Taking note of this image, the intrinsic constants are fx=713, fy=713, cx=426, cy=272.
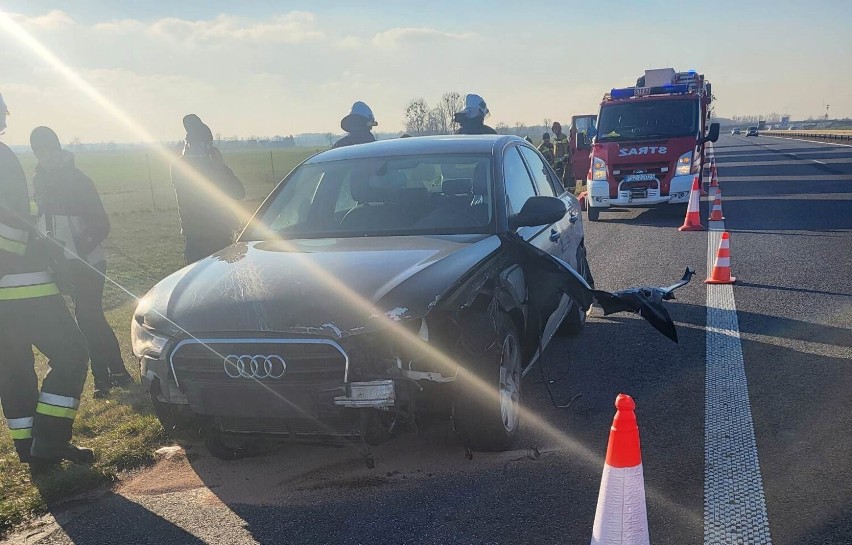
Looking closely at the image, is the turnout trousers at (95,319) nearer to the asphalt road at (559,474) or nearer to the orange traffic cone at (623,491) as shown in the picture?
the asphalt road at (559,474)

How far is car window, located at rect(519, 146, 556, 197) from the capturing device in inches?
223

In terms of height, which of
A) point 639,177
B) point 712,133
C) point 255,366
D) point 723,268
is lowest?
point 723,268

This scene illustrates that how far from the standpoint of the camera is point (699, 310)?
21.7 feet

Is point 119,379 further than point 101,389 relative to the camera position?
Yes

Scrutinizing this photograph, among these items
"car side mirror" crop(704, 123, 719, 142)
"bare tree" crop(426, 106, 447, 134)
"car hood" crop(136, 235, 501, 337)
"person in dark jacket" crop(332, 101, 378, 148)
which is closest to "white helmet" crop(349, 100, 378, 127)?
"person in dark jacket" crop(332, 101, 378, 148)

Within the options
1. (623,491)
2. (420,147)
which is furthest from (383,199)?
(623,491)

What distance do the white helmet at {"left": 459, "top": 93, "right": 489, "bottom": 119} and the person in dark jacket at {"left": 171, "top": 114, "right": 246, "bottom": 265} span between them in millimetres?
4158

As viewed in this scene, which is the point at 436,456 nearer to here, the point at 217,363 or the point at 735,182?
the point at 217,363

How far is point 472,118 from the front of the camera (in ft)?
30.2

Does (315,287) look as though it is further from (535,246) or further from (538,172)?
(538,172)

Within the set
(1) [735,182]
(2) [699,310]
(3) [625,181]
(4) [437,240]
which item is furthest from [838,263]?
(1) [735,182]

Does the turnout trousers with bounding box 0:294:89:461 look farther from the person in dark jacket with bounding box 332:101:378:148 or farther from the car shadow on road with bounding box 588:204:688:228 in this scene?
the car shadow on road with bounding box 588:204:688:228

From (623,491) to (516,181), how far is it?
116 inches

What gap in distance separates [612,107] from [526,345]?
1110 cm
